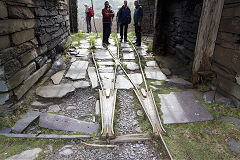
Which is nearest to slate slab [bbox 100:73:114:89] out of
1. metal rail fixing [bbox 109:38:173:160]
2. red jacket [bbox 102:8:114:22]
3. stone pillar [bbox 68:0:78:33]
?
metal rail fixing [bbox 109:38:173:160]

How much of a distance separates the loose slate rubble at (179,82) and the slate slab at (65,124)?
2.65m

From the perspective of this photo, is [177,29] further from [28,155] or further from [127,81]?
[28,155]

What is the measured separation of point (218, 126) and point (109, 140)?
6.48 ft

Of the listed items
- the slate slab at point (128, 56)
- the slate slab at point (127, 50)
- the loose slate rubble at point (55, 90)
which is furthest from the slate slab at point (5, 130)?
the slate slab at point (127, 50)

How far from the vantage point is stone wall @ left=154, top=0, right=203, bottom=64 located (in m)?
5.59

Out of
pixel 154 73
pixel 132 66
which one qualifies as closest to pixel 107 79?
pixel 132 66

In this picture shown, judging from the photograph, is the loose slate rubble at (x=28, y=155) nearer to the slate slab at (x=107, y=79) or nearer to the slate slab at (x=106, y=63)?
the slate slab at (x=107, y=79)

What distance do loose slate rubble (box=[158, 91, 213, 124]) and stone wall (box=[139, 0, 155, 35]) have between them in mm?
8649

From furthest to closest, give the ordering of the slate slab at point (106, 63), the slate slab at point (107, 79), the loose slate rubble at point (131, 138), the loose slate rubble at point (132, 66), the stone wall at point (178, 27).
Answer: the slate slab at point (106, 63)
the loose slate rubble at point (132, 66)
the stone wall at point (178, 27)
the slate slab at point (107, 79)
the loose slate rubble at point (131, 138)

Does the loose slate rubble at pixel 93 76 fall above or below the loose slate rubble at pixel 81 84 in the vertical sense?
above

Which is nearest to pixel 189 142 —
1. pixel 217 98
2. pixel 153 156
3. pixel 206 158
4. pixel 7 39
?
pixel 206 158

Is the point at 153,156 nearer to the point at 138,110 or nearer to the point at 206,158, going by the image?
the point at 206,158

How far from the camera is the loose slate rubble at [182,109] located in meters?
3.37

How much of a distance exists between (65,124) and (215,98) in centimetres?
326
